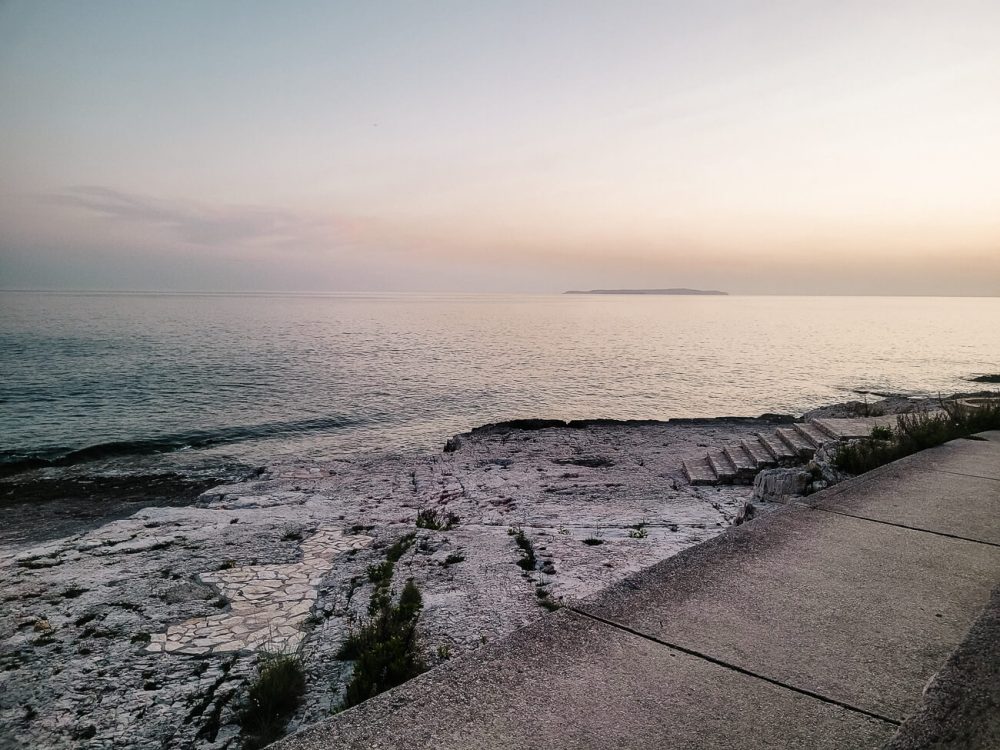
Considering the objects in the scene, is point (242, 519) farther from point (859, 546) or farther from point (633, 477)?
point (859, 546)

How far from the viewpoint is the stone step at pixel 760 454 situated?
1201 cm

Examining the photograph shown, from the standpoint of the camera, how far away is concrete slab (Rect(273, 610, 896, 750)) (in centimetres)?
235

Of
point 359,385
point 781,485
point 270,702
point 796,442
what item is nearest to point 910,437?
point 781,485

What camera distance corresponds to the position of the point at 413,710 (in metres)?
2.55

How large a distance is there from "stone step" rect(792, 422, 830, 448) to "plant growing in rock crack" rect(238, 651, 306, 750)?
10113 millimetres

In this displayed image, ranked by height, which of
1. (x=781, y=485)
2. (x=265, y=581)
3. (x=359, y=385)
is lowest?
(x=359, y=385)

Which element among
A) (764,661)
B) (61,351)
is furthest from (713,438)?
(61,351)

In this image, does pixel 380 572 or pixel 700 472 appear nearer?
pixel 380 572

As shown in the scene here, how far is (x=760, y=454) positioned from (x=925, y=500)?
7201 millimetres

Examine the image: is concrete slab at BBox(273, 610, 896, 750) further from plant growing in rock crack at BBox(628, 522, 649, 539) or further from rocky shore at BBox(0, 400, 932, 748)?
plant growing in rock crack at BBox(628, 522, 649, 539)

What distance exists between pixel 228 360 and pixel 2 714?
40.8m

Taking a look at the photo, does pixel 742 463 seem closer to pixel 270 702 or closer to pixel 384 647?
pixel 384 647

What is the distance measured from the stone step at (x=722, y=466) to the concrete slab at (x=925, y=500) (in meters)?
5.71

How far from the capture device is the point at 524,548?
23.6ft
